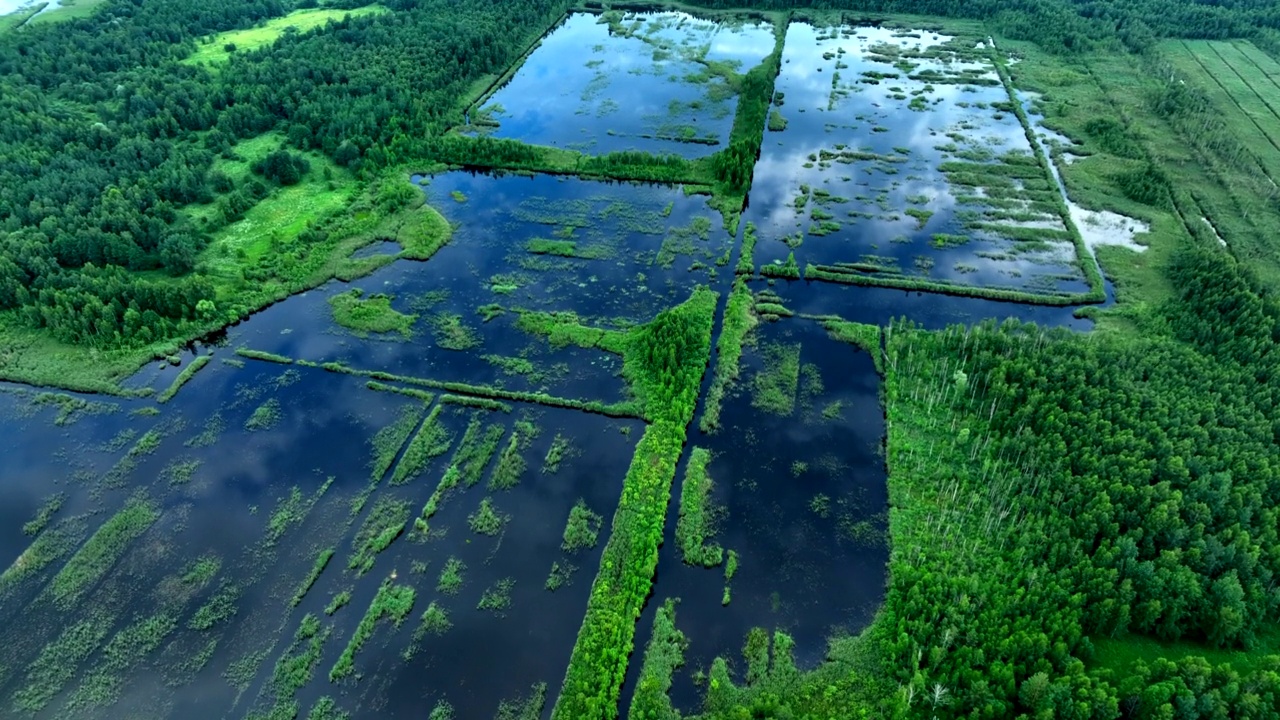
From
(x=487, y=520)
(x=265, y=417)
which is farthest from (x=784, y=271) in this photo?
(x=265, y=417)

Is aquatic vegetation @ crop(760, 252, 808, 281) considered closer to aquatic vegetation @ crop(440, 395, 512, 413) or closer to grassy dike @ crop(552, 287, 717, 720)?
grassy dike @ crop(552, 287, 717, 720)

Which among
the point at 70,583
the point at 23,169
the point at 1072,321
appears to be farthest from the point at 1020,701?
the point at 23,169

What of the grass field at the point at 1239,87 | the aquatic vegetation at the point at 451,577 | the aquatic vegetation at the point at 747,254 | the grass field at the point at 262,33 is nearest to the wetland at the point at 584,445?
the aquatic vegetation at the point at 451,577

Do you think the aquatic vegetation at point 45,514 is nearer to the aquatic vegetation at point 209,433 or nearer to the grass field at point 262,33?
the aquatic vegetation at point 209,433

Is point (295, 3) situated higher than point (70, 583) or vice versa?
point (295, 3)

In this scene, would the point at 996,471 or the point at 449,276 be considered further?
the point at 449,276

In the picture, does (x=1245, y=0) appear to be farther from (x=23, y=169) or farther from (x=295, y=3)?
(x=23, y=169)
